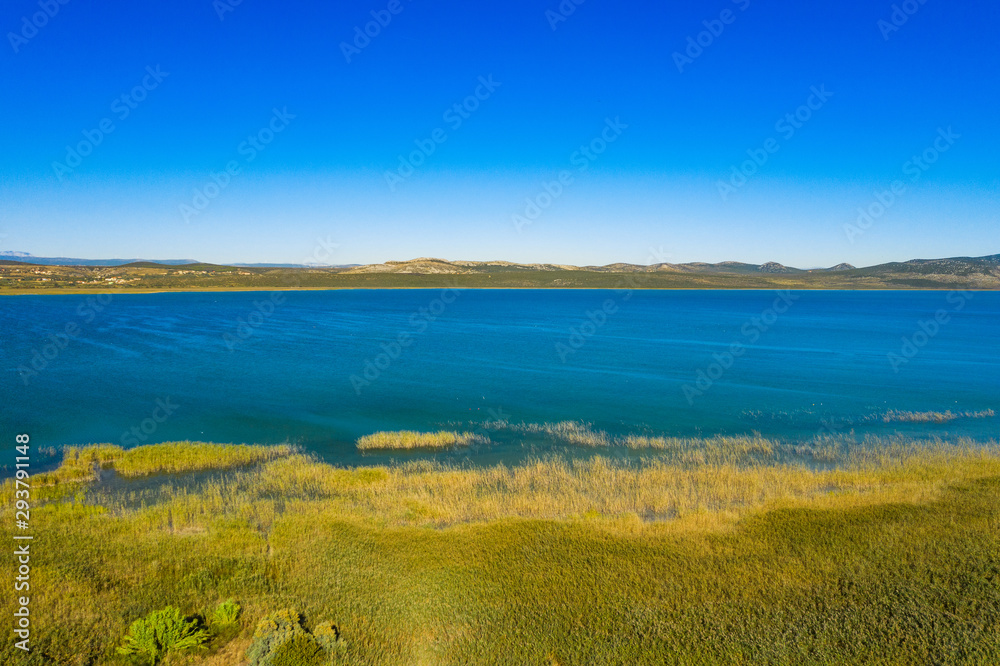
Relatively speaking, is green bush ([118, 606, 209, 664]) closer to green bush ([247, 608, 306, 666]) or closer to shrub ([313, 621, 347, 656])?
green bush ([247, 608, 306, 666])

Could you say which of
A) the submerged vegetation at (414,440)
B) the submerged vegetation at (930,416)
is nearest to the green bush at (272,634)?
the submerged vegetation at (414,440)

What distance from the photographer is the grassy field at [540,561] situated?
9.84 m

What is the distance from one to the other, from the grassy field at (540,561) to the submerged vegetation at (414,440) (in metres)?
3.83

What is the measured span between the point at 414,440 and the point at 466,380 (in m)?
14.0

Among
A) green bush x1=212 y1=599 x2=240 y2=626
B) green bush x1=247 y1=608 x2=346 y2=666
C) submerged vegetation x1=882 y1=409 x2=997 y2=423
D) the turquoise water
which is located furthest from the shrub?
submerged vegetation x1=882 y1=409 x2=997 y2=423

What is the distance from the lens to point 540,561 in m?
12.7

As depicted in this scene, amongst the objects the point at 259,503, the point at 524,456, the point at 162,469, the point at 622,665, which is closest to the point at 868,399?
the point at 524,456

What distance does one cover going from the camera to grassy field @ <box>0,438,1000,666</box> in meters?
9.84

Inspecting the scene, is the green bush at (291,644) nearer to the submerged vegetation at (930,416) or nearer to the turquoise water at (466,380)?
the turquoise water at (466,380)

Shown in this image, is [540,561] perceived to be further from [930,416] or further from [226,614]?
[930,416]

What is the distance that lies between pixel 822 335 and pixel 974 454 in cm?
4968

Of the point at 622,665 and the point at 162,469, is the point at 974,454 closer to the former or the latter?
the point at 622,665

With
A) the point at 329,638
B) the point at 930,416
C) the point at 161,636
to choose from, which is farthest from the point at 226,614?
the point at 930,416

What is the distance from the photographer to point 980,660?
917cm
